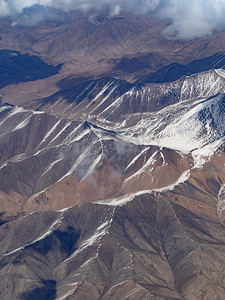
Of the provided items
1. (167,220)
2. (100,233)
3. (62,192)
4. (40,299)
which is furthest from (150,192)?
(40,299)

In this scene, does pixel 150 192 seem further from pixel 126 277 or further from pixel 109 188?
pixel 126 277

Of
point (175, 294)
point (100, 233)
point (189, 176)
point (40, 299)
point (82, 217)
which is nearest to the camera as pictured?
point (175, 294)

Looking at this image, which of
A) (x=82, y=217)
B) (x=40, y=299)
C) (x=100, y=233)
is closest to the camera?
(x=40, y=299)

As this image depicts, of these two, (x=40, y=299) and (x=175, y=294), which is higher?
(x=40, y=299)

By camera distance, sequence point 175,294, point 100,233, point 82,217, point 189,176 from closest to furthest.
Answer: point 175,294
point 100,233
point 82,217
point 189,176

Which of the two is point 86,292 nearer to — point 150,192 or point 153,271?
point 153,271

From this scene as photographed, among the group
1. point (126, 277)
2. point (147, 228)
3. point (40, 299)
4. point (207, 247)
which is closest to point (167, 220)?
point (147, 228)

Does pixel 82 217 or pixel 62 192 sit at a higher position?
pixel 62 192

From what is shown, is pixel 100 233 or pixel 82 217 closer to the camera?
pixel 100 233

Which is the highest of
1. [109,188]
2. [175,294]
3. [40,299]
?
[109,188]
